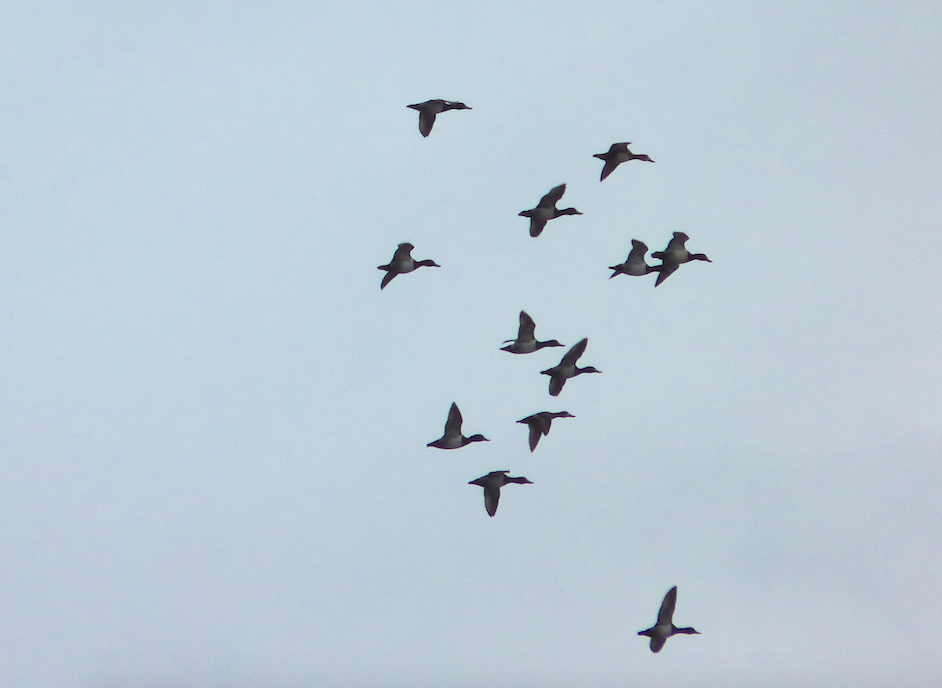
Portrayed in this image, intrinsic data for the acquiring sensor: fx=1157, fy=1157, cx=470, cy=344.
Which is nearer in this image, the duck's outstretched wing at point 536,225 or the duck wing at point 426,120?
the duck wing at point 426,120

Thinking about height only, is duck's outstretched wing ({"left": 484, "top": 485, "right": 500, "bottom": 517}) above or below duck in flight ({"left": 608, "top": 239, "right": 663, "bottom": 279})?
below

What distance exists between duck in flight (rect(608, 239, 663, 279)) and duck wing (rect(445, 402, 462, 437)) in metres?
9.11

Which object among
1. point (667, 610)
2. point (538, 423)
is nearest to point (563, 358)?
point (538, 423)

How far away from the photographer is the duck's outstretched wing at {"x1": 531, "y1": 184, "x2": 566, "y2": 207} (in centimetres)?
4825

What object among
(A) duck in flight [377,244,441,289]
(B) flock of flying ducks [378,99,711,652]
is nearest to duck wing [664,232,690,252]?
(B) flock of flying ducks [378,99,711,652]

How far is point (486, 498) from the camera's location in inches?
1891

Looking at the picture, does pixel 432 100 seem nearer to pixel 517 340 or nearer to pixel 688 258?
pixel 517 340

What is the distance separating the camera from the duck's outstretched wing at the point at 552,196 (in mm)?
48250

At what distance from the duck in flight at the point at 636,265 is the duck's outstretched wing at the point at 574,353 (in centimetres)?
340

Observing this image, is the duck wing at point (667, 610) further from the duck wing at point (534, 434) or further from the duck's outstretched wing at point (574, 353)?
the duck's outstretched wing at point (574, 353)

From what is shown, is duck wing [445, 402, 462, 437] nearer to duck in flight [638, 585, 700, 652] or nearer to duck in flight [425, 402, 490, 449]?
duck in flight [425, 402, 490, 449]

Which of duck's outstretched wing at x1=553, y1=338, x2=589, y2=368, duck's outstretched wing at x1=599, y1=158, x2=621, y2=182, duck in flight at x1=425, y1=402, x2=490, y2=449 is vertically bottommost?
duck in flight at x1=425, y1=402, x2=490, y2=449

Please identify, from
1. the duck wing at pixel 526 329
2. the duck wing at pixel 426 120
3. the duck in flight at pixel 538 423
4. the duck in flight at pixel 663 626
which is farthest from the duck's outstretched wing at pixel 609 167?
the duck in flight at pixel 663 626

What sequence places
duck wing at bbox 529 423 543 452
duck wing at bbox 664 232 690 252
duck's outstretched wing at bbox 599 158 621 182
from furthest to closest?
duck wing at bbox 664 232 690 252
duck's outstretched wing at bbox 599 158 621 182
duck wing at bbox 529 423 543 452
